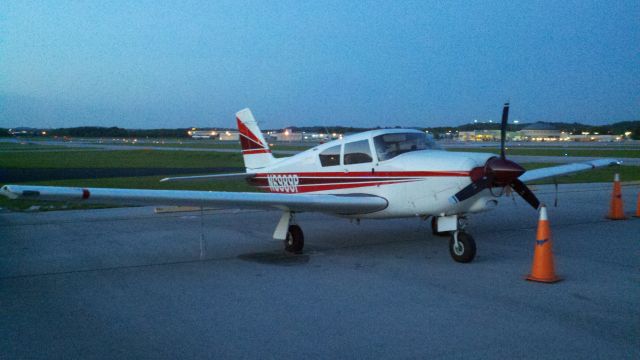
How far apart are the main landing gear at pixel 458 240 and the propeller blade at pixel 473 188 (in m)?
0.47

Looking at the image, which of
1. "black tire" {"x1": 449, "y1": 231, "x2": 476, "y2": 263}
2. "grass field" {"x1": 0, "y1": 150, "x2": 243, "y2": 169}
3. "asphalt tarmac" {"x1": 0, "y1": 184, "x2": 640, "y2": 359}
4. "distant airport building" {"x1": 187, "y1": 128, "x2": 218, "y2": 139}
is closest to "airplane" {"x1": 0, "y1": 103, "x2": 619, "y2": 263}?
"black tire" {"x1": 449, "y1": 231, "x2": 476, "y2": 263}

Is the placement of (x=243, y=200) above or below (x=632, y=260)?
above

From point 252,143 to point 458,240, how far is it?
6.37 metres

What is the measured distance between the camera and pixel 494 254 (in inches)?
348

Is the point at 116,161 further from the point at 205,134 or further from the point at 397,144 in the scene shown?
the point at 205,134

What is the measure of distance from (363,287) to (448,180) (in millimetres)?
2277

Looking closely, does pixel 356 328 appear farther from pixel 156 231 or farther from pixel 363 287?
pixel 156 231

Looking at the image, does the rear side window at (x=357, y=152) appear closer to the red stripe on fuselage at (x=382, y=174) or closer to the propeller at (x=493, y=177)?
the red stripe on fuselage at (x=382, y=174)

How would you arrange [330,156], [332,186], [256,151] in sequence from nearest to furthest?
[332,186] → [330,156] → [256,151]

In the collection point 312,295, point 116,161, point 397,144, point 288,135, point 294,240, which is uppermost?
point 288,135

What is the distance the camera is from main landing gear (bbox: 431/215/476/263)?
26.4 ft

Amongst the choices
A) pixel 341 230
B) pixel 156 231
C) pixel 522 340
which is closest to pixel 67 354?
pixel 522 340

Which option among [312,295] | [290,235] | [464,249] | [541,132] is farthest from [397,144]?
[541,132]

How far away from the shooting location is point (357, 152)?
30.8 feet
